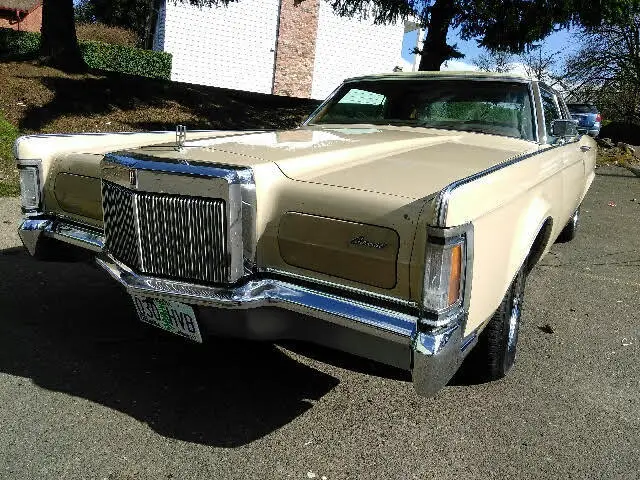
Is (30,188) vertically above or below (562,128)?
→ below

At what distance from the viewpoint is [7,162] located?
765 centimetres

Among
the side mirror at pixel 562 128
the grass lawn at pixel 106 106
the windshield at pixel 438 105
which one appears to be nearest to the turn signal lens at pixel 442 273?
the windshield at pixel 438 105

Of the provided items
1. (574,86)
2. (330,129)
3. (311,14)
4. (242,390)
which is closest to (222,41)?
(311,14)

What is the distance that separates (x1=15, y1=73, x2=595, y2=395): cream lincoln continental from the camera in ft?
7.22

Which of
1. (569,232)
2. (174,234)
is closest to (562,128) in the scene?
(174,234)

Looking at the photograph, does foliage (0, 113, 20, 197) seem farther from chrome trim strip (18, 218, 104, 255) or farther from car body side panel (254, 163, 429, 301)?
car body side panel (254, 163, 429, 301)

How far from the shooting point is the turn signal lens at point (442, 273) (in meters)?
2.10

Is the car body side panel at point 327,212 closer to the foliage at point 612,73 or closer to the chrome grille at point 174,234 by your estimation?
the chrome grille at point 174,234

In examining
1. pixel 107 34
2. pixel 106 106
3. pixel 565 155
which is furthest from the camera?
pixel 107 34

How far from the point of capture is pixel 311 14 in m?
24.8

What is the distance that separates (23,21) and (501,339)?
4132 centimetres

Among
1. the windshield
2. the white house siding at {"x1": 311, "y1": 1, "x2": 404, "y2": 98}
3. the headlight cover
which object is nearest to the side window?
the windshield

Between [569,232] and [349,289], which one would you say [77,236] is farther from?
[569,232]

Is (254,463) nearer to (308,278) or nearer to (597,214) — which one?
(308,278)
